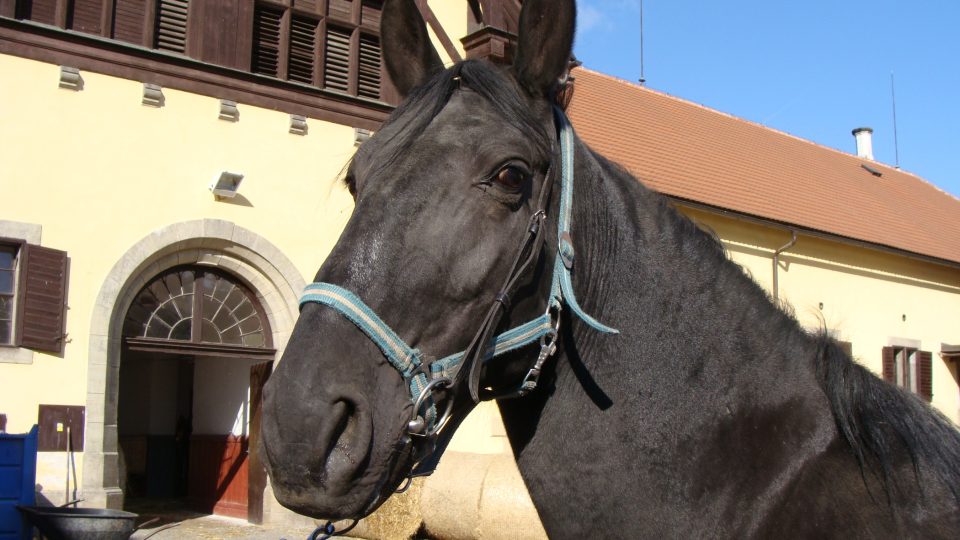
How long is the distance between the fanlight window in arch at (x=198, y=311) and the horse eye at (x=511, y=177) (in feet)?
35.8

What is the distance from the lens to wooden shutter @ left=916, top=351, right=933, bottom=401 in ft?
66.2

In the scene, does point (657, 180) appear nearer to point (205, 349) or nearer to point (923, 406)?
point (205, 349)

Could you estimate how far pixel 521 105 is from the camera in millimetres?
2035

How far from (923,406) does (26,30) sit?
11.3m

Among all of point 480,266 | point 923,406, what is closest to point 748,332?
point 923,406

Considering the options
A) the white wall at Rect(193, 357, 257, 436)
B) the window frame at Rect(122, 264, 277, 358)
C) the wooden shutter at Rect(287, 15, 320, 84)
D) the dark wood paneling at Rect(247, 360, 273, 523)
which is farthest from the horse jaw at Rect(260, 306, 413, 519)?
the white wall at Rect(193, 357, 257, 436)

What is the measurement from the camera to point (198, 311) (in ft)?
40.5

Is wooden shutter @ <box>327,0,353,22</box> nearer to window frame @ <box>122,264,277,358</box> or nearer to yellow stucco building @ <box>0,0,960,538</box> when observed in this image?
yellow stucco building @ <box>0,0,960,538</box>

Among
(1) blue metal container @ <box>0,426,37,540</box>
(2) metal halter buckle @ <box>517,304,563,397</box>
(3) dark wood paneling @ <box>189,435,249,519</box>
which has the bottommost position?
(3) dark wood paneling @ <box>189,435,249,519</box>

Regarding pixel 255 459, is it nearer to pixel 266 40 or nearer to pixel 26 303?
pixel 26 303

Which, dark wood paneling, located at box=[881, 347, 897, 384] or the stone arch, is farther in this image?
dark wood paneling, located at box=[881, 347, 897, 384]

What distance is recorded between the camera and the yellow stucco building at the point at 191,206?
10.5m

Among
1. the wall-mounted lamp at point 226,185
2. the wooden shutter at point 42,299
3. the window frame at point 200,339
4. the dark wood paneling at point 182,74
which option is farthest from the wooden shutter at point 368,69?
the wooden shutter at point 42,299

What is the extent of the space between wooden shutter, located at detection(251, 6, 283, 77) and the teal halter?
455 inches
